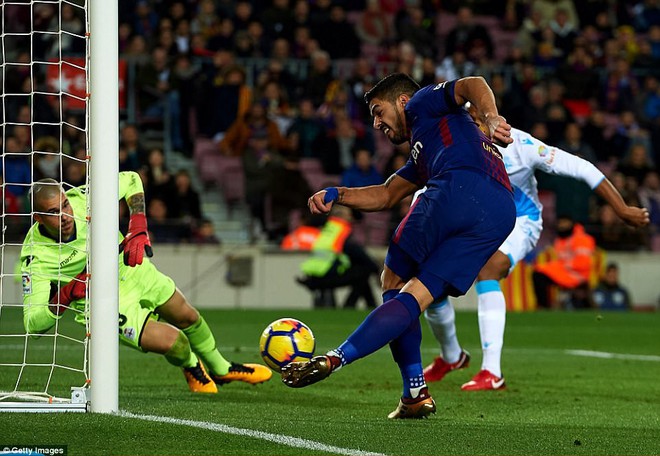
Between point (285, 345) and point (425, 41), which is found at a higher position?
point (425, 41)

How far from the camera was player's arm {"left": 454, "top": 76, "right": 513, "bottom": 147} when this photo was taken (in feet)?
18.6

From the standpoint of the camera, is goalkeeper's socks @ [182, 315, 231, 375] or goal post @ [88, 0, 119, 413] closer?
goal post @ [88, 0, 119, 413]

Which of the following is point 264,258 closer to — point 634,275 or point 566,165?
point 634,275

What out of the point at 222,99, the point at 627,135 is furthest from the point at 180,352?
the point at 627,135

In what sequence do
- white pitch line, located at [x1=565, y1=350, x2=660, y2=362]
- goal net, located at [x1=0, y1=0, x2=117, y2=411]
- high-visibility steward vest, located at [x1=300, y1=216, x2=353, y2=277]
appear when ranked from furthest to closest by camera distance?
high-visibility steward vest, located at [x1=300, y1=216, x2=353, y2=277] < white pitch line, located at [x1=565, y1=350, x2=660, y2=362] < goal net, located at [x1=0, y1=0, x2=117, y2=411]

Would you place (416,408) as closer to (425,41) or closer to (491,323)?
(491,323)

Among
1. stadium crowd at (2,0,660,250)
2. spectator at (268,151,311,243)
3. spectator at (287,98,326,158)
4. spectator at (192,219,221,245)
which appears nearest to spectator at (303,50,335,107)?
stadium crowd at (2,0,660,250)

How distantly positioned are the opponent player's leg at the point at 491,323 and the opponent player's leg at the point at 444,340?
234 millimetres

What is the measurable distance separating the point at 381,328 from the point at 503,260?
281cm

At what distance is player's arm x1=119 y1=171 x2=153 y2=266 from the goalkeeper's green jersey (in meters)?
0.07

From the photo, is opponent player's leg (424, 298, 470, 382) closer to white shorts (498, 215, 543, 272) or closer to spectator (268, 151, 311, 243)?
white shorts (498, 215, 543, 272)

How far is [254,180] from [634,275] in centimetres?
581

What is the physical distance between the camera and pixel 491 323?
28.2 ft

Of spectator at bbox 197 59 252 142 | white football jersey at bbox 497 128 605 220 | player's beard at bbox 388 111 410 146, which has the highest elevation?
spectator at bbox 197 59 252 142
